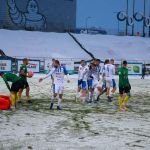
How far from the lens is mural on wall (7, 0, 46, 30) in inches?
3177

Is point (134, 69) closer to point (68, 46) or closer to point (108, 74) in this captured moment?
point (68, 46)

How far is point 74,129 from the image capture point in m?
10.7

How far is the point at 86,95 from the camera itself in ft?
62.5

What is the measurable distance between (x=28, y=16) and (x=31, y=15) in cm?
102

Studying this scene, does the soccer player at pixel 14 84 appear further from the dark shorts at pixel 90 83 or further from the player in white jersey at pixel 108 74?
the player in white jersey at pixel 108 74

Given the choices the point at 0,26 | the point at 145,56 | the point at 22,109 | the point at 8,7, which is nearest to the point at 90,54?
the point at 145,56

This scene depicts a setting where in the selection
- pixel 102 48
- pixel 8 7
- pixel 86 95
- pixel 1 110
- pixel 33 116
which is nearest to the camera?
pixel 33 116

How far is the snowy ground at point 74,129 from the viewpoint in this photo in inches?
339

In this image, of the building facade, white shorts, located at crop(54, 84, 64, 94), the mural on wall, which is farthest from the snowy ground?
the mural on wall

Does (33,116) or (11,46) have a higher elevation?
(11,46)

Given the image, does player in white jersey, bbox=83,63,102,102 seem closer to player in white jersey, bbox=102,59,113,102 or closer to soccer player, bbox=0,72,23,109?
player in white jersey, bbox=102,59,113,102

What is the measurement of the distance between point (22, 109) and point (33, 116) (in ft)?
6.82

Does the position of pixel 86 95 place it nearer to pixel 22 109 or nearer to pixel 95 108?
pixel 95 108

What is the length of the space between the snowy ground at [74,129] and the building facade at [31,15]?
59.6m
